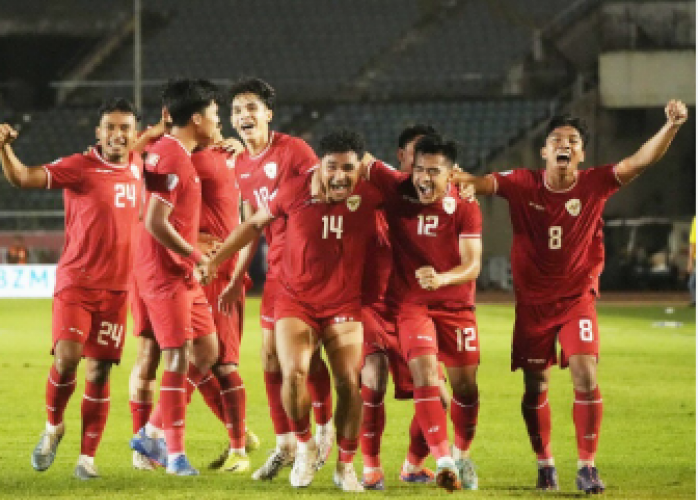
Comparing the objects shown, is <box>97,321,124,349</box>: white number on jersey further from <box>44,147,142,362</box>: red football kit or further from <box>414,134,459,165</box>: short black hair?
<box>414,134,459,165</box>: short black hair

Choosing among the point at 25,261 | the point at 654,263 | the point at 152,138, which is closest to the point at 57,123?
the point at 25,261

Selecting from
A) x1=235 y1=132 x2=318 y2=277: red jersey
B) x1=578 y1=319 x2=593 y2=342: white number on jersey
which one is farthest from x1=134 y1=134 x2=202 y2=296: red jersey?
x1=578 y1=319 x2=593 y2=342: white number on jersey

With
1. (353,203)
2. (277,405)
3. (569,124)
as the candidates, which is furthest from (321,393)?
(569,124)

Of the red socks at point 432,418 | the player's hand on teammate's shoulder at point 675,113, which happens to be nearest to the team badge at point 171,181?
the red socks at point 432,418

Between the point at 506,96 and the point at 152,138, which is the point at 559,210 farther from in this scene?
the point at 506,96

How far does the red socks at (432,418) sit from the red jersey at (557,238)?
0.79m

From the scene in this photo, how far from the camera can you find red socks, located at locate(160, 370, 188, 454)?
299 inches

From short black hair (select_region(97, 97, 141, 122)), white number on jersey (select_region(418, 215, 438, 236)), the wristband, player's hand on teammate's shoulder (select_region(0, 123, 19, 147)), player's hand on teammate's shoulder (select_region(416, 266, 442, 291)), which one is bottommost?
player's hand on teammate's shoulder (select_region(416, 266, 442, 291))

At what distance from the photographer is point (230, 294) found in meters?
7.83

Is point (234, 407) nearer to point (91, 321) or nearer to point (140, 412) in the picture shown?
point (140, 412)

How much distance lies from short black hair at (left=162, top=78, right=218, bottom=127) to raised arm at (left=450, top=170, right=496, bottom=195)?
58.6 inches

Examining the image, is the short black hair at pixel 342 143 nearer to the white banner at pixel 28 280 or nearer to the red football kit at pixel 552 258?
the red football kit at pixel 552 258

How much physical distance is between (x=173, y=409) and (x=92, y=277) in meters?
0.87

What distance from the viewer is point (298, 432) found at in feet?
23.7
